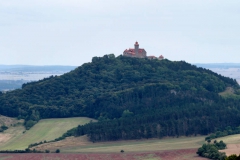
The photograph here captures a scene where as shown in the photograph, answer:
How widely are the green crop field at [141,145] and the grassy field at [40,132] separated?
1510 centimetres

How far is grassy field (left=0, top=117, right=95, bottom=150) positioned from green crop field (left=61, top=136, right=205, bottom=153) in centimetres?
1510

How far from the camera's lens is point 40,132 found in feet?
488

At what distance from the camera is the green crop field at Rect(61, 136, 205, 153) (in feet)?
388

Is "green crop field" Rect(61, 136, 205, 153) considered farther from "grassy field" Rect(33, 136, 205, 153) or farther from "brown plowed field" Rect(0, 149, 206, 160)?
"brown plowed field" Rect(0, 149, 206, 160)

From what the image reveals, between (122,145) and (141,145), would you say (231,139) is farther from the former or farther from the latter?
(122,145)

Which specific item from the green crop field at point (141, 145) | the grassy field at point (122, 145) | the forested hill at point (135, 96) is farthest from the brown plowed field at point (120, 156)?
the forested hill at point (135, 96)

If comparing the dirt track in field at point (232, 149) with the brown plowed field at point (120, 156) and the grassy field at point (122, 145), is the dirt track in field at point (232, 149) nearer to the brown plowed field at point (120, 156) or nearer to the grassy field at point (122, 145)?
the brown plowed field at point (120, 156)

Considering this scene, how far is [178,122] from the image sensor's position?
140500 mm

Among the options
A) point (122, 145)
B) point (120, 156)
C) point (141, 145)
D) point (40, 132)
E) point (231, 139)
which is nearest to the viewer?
point (120, 156)

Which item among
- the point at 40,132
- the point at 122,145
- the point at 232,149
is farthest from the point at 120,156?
the point at 40,132

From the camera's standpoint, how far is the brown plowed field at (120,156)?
351 ft

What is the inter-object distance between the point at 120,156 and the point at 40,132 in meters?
44.1

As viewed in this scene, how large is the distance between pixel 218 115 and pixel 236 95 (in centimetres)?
2555

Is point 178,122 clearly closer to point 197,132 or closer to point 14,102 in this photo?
point 197,132
